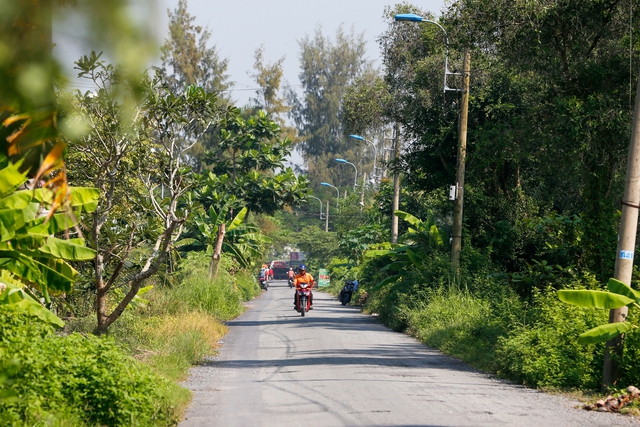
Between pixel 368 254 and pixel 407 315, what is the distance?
4926 mm

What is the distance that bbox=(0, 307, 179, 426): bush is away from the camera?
6.89 metres

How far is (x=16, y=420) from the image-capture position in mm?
6273

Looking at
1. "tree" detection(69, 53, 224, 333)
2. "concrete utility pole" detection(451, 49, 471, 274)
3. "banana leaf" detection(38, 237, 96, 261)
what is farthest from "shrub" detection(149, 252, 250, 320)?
"banana leaf" detection(38, 237, 96, 261)

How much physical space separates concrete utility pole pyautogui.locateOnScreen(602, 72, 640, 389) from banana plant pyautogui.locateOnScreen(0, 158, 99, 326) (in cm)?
729

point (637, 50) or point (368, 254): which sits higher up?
point (637, 50)

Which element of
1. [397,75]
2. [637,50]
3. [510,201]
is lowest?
[510,201]

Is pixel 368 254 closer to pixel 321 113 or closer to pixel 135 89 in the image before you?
pixel 135 89

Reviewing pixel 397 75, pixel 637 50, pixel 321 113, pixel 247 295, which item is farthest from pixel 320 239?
pixel 637 50

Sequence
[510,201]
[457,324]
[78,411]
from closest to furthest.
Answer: [78,411]
[457,324]
[510,201]

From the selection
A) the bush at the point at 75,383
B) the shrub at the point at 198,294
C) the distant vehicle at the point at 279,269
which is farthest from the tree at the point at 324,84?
the bush at the point at 75,383

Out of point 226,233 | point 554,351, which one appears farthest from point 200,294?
point 554,351

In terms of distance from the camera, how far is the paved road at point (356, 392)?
8.42 meters

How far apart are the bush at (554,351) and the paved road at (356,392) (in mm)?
457

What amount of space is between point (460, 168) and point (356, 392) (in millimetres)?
13500
